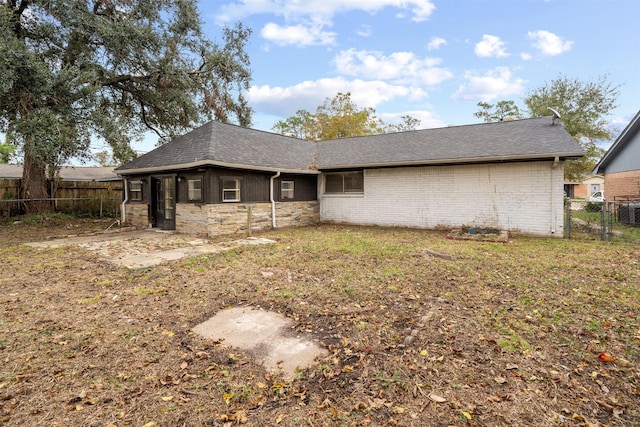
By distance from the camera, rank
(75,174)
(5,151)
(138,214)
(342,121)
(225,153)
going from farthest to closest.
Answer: (5,151), (342,121), (75,174), (138,214), (225,153)

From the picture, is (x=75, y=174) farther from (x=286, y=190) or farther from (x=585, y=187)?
(x=585, y=187)

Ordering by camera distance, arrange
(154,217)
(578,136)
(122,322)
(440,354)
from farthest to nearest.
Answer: (578,136) < (154,217) < (122,322) < (440,354)

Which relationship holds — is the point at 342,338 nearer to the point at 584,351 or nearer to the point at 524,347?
the point at 524,347

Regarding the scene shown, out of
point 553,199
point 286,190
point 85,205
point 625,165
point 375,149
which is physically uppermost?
point 375,149

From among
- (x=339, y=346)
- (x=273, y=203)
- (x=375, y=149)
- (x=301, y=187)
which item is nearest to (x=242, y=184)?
(x=273, y=203)

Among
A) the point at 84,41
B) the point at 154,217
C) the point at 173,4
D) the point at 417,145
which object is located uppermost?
the point at 173,4

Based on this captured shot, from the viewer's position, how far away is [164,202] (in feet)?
37.7

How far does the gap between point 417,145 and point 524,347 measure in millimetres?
10537

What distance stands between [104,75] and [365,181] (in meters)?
11.6

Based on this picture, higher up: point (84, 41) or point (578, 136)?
point (84, 41)

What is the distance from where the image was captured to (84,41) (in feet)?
39.4

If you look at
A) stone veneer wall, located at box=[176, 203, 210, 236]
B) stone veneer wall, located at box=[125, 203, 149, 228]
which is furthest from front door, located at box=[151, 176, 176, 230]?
stone veneer wall, located at box=[176, 203, 210, 236]

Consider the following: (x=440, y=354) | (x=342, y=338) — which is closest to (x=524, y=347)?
(x=440, y=354)

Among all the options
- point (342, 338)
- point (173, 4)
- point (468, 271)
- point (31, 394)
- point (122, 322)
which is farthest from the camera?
point (173, 4)
